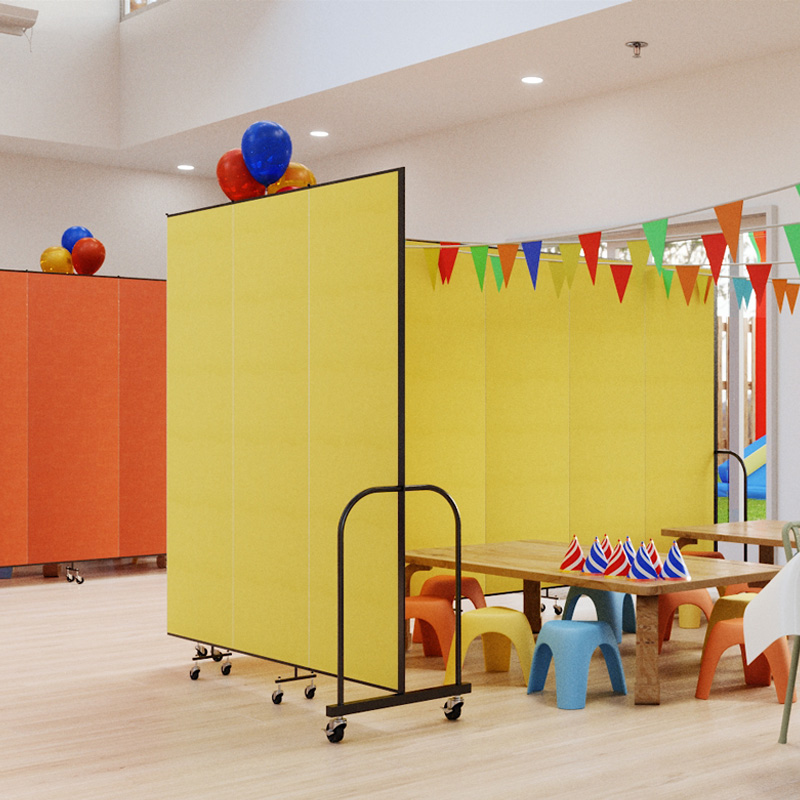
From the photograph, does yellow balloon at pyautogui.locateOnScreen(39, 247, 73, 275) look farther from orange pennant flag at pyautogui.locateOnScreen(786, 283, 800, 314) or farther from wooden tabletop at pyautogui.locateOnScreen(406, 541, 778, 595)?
orange pennant flag at pyautogui.locateOnScreen(786, 283, 800, 314)

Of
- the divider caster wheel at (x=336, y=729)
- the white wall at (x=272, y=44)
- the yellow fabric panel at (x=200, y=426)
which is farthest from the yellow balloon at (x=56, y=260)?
the divider caster wheel at (x=336, y=729)

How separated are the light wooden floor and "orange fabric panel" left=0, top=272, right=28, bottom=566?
2245mm

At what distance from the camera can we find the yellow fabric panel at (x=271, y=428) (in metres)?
4.57

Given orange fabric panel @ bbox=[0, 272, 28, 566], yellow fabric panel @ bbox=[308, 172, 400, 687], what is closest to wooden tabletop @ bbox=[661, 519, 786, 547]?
yellow fabric panel @ bbox=[308, 172, 400, 687]

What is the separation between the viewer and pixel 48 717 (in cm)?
452

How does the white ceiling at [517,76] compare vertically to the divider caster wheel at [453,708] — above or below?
above

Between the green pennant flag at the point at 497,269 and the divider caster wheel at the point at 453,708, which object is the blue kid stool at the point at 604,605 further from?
the green pennant flag at the point at 497,269

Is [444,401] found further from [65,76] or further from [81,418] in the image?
[65,76]

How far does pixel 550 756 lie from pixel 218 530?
1.79 m

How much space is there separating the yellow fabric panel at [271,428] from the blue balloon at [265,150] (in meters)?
0.33

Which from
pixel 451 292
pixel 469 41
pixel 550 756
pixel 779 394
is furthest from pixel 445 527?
pixel 469 41

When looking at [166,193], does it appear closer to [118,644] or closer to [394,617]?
[118,644]

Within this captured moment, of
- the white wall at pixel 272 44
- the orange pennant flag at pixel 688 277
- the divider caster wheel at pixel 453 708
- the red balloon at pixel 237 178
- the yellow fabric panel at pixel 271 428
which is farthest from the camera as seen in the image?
the white wall at pixel 272 44

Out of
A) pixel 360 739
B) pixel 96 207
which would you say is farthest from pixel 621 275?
pixel 96 207
